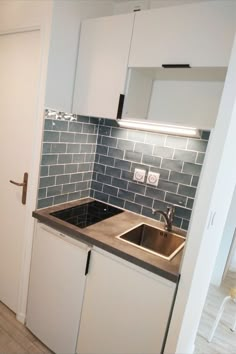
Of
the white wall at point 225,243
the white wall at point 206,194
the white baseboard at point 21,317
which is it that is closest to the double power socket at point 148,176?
the white wall at point 206,194

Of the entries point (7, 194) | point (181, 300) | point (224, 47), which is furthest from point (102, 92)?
point (181, 300)

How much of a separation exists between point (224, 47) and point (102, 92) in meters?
0.74

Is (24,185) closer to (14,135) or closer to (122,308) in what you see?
(14,135)

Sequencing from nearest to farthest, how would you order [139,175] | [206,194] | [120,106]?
[206,194] < [120,106] < [139,175]

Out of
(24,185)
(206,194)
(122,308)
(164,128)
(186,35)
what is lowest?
(122,308)

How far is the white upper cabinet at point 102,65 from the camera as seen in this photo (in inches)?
59.8

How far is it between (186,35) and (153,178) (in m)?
0.93

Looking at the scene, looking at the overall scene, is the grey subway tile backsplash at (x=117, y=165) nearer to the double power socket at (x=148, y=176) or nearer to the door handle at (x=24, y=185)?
the double power socket at (x=148, y=176)

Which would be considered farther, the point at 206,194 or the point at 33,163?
the point at 33,163

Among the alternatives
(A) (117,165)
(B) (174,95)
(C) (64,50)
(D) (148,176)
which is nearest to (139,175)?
(D) (148,176)

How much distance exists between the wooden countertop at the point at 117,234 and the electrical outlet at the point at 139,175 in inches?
10.9

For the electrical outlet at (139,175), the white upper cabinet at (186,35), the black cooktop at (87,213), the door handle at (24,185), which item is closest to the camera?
the white upper cabinet at (186,35)

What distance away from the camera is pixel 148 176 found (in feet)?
6.18

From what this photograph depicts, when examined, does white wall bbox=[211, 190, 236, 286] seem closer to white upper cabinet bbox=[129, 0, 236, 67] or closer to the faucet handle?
the faucet handle
